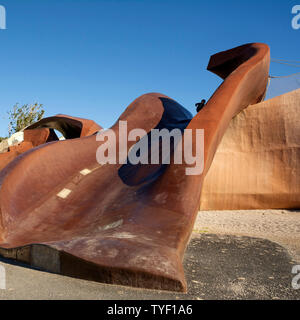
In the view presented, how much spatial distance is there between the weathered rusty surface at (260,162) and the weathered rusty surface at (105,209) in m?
0.90

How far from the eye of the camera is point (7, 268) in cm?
221

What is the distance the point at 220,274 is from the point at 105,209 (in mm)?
1498

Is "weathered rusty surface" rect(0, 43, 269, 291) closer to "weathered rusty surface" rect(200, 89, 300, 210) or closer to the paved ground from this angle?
the paved ground

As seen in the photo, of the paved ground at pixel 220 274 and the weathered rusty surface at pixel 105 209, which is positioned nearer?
the paved ground at pixel 220 274

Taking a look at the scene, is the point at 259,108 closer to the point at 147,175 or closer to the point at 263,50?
the point at 263,50

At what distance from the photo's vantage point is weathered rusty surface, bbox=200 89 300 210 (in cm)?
558

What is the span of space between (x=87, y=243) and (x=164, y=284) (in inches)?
26.4

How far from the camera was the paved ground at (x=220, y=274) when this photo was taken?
1.76 metres

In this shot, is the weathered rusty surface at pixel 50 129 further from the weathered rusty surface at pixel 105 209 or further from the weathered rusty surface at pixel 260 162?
the weathered rusty surface at pixel 260 162

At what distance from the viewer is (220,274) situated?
90.8 inches

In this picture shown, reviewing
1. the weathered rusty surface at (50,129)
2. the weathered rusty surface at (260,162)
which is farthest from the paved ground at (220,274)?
the weathered rusty surface at (50,129)

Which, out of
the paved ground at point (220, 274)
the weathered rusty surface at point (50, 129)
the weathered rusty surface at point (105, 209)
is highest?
the weathered rusty surface at point (50, 129)

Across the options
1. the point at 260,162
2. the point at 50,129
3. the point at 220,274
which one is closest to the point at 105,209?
the point at 220,274
